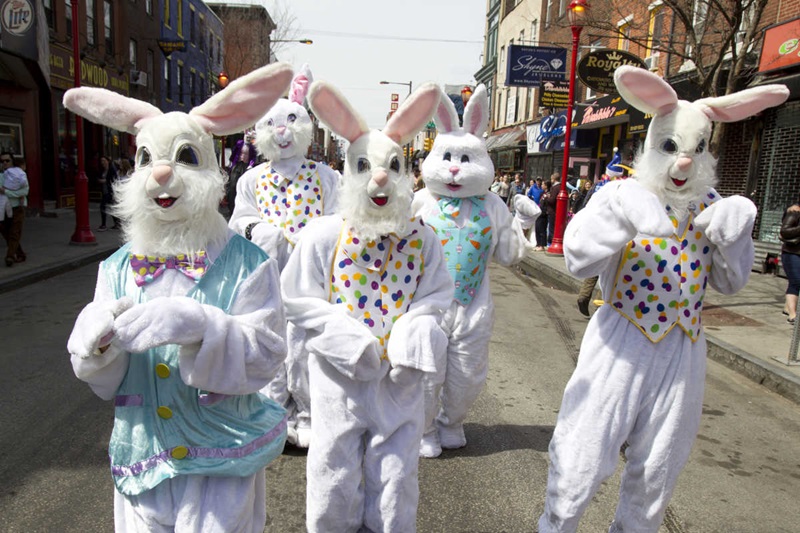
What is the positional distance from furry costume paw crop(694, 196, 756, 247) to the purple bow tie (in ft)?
6.67

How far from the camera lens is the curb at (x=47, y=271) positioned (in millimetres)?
8164

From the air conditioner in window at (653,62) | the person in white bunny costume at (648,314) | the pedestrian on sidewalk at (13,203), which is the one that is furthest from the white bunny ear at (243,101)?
the air conditioner in window at (653,62)

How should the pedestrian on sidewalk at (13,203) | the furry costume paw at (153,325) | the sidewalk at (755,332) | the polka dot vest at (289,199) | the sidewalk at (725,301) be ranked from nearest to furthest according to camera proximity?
the furry costume paw at (153,325) < the polka dot vest at (289,199) < the sidewalk at (755,332) < the sidewalk at (725,301) < the pedestrian on sidewalk at (13,203)

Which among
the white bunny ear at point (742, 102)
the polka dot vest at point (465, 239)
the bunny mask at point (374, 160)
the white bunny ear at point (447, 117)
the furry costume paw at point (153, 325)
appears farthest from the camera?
the white bunny ear at point (447, 117)

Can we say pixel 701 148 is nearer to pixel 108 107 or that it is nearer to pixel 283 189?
pixel 108 107

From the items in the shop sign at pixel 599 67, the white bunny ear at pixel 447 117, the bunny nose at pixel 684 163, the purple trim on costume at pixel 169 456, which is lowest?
the purple trim on costume at pixel 169 456

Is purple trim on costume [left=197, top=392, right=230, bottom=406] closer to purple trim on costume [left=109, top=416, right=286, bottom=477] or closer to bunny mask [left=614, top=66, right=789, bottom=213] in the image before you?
purple trim on costume [left=109, top=416, right=286, bottom=477]

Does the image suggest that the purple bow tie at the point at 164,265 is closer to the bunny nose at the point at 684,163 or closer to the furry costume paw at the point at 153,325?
the furry costume paw at the point at 153,325

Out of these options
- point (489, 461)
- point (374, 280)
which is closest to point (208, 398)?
point (374, 280)

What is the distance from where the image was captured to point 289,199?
4473 millimetres

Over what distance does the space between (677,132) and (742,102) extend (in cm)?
38

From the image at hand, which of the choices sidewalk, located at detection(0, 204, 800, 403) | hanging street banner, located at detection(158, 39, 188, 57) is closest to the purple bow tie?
sidewalk, located at detection(0, 204, 800, 403)

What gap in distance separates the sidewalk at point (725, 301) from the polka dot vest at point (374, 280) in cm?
436

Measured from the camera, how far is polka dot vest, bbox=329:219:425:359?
258 cm
